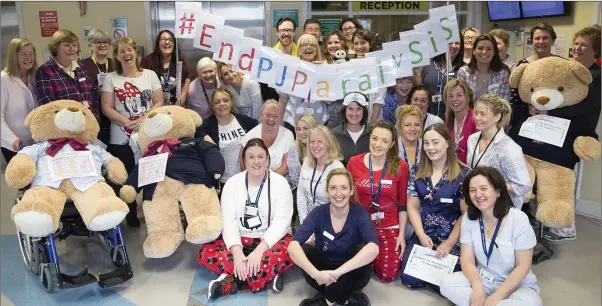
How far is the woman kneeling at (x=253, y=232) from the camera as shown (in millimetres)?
2996

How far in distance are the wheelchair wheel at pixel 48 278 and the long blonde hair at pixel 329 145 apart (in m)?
1.70

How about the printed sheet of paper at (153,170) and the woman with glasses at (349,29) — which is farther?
the woman with glasses at (349,29)

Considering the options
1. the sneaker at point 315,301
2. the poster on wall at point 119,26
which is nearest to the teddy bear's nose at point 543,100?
the sneaker at point 315,301

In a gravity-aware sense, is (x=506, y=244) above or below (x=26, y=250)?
above

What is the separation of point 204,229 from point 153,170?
567 millimetres

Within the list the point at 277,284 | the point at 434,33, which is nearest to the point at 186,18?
the point at 434,33

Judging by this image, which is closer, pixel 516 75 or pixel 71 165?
pixel 71 165

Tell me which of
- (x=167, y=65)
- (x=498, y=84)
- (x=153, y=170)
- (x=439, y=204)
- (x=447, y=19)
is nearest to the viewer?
(x=439, y=204)

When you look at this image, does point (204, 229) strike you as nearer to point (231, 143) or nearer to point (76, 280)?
point (76, 280)

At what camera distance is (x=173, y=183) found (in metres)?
3.34

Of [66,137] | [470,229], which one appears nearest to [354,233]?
[470,229]

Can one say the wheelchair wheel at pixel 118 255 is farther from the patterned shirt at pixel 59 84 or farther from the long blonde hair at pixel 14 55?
the long blonde hair at pixel 14 55

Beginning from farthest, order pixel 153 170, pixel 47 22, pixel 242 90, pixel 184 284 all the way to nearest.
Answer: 1. pixel 47 22
2. pixel 242 90
3. pixel 153 170
4. pixel 184 284

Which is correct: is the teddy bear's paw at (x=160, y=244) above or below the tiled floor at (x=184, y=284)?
above
